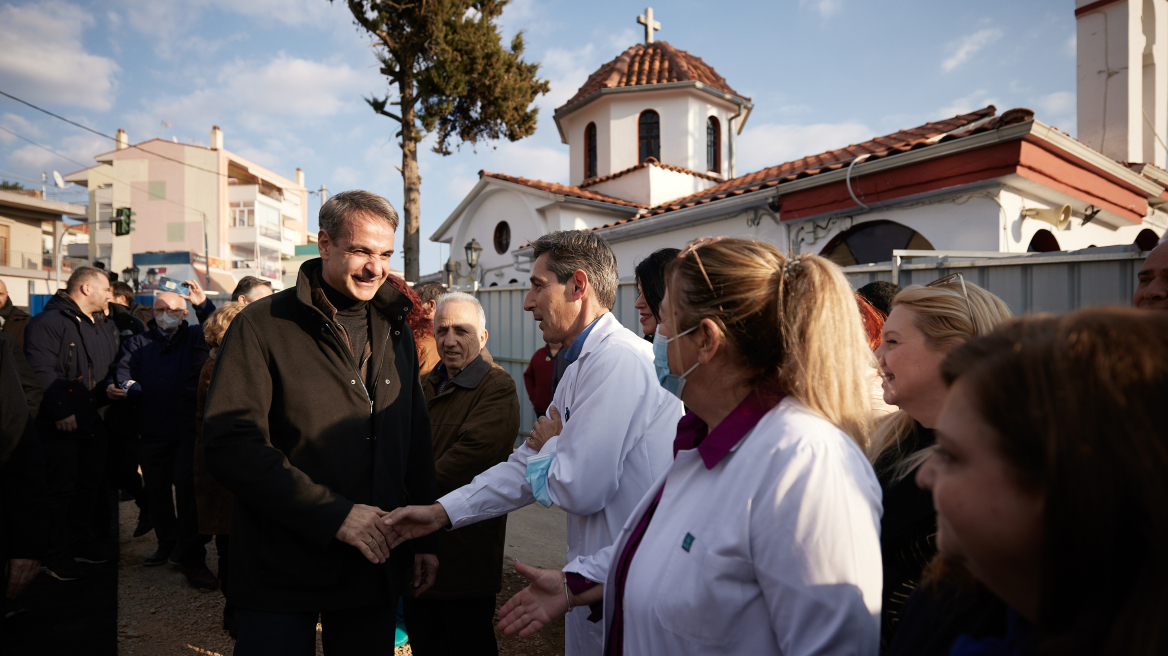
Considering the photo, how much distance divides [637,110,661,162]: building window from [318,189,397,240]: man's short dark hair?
16089 millimetres

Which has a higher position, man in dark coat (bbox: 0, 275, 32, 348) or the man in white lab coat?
man in dark coat (bbox: 0, 275, 32, 348)

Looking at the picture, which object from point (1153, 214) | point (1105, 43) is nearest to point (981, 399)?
point (1153, 214)

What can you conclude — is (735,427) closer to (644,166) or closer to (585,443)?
(585,443)

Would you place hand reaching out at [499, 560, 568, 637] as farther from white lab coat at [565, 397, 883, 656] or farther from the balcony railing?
the balcony railing

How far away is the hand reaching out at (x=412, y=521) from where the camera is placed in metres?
2.26

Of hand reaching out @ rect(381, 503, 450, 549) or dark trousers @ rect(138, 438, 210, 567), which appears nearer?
hand reaching out @ rect(381, 503, 450, 549)

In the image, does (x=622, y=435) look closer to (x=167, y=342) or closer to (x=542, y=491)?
(x=542, y=491)

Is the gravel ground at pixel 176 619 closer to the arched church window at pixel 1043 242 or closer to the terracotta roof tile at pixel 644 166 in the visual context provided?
the arched church window at pixel 1043 242

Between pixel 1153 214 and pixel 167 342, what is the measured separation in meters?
14.2

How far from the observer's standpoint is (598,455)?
2133mm

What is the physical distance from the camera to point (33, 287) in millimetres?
33500

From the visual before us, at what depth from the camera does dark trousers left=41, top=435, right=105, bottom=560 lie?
467cm

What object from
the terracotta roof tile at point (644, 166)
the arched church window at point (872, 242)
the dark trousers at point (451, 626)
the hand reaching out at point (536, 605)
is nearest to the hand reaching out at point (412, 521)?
the hand reaching out at point (536, 605)

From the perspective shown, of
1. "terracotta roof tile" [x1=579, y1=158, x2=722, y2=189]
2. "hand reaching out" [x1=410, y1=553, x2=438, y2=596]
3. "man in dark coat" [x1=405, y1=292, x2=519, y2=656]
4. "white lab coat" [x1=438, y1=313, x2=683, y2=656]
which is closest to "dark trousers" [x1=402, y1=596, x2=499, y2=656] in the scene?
"man in dark coat" [x1=405, y1=292, x2=519, y2=656]
